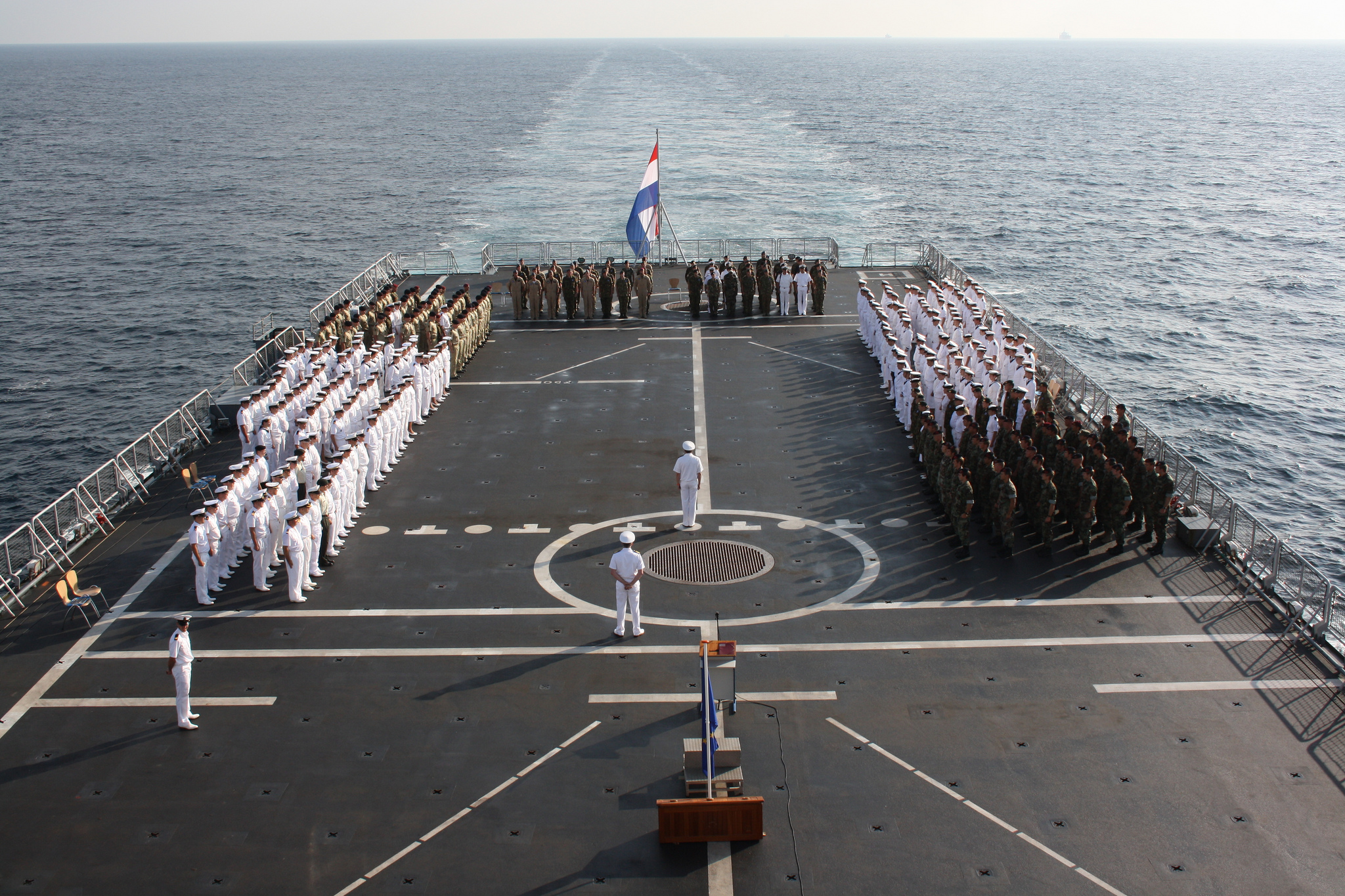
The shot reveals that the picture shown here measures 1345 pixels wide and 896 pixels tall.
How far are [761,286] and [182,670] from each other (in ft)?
87.4

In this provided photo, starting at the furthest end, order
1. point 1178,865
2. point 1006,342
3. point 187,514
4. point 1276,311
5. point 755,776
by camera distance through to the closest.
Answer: point 1276,311
point 1006,342
point 187,514
point 755,776
point 1178,865

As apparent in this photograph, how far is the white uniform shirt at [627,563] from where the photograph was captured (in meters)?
17.5

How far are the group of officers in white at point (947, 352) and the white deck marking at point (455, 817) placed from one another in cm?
1285

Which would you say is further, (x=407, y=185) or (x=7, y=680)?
(x=407, y=185)

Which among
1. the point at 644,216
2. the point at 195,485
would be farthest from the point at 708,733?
the point at 644,216

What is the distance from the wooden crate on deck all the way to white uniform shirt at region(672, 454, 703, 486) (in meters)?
9.16

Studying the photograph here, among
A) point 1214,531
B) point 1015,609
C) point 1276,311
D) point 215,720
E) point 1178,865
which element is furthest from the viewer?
point 1276,311

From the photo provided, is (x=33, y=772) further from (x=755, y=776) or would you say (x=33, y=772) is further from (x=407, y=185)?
(x=407, y=185)

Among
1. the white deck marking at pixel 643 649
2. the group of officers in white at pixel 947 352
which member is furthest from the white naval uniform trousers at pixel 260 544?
the group of officers in white at pixel 947 352

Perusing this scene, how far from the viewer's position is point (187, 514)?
23.5 metres

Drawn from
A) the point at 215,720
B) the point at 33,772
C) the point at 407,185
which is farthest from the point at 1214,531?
the point at 407,185

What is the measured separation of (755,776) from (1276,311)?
5684cm

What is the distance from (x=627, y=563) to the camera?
17500 millimetres

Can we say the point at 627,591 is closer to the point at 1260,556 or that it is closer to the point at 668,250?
the point at 1260,556
